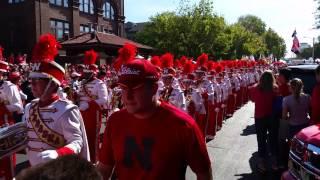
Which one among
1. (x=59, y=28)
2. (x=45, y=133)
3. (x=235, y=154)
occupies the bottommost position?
(x=235, y=154)

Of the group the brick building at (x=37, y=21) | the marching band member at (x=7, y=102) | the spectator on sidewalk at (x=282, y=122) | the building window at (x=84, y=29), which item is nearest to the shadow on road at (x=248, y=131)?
the spectator on sidewalk at (x=282, y=122)

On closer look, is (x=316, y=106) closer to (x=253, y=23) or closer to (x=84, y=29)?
(x=84, y=29)

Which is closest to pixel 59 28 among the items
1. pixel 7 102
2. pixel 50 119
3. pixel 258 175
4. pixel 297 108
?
pixel 7 102

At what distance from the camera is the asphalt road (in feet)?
26.1

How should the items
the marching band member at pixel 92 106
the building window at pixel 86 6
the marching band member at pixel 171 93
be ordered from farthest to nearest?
1. the building window at pixel 86 6
2. the marching band member at pixel 171 93
3. the marching band member at pixel 92 106

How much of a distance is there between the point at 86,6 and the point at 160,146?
141 ft

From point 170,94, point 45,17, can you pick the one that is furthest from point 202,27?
point 170,94

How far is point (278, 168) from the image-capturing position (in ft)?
26.6

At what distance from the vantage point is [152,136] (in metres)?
3.12

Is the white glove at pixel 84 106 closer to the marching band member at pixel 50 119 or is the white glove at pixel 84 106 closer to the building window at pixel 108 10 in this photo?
the marching band member at pixel 50 119

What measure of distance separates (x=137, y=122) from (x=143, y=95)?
0.22 metres

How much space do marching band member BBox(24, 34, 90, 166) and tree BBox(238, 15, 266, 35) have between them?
119 meters

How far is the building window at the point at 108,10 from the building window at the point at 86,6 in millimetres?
2667

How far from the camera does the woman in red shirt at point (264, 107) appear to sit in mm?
7923
